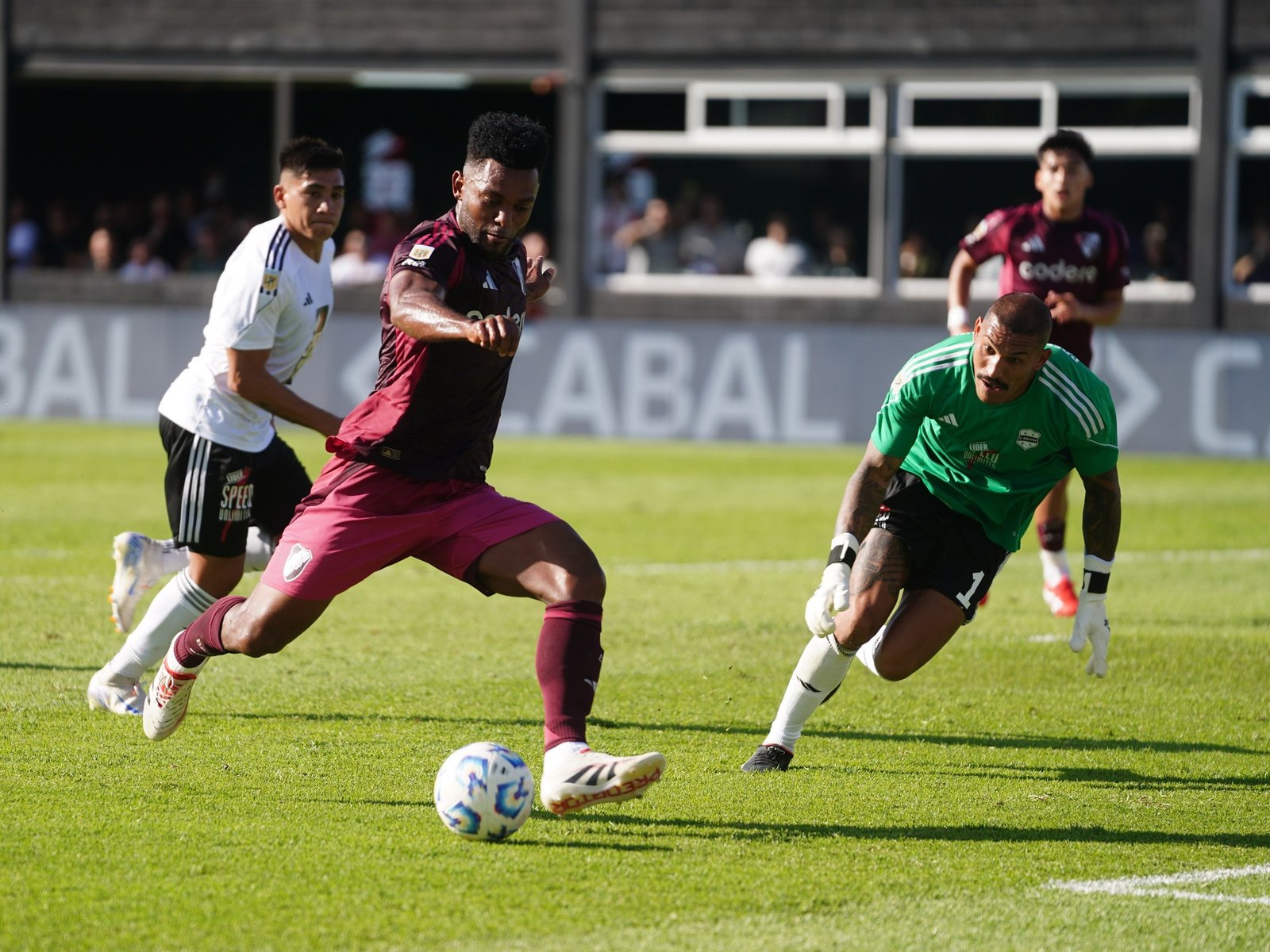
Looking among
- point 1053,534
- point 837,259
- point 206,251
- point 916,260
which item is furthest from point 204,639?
point 206,251

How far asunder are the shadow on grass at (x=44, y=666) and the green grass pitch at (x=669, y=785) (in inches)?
1.2

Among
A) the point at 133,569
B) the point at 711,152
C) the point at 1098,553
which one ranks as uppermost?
the point at 711,152

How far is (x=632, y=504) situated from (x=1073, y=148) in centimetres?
602

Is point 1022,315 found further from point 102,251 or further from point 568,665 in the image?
point 102,251

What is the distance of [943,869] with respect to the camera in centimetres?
528

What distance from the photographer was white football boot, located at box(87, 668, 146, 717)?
7098mm

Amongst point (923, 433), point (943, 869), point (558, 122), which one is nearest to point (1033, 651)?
point (923, 433)

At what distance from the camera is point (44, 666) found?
8.07m

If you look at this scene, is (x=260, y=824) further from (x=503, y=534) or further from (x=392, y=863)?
(x=503, y=534)

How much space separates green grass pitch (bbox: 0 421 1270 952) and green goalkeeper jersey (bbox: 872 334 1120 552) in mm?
1093

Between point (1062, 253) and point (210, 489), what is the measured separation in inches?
203

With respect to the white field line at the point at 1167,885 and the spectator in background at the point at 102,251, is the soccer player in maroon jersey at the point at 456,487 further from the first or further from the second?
the spectator in background at the point at 102,251

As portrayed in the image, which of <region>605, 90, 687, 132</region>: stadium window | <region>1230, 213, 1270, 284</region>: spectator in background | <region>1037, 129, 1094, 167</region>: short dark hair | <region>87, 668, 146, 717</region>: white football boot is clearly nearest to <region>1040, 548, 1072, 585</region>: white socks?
<region>1037, 129, 1094, 167</region>: short dark hair

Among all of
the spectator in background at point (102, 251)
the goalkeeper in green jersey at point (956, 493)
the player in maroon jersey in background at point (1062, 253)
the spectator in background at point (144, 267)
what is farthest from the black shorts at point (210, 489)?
the spectator in background at point (102, 251)
